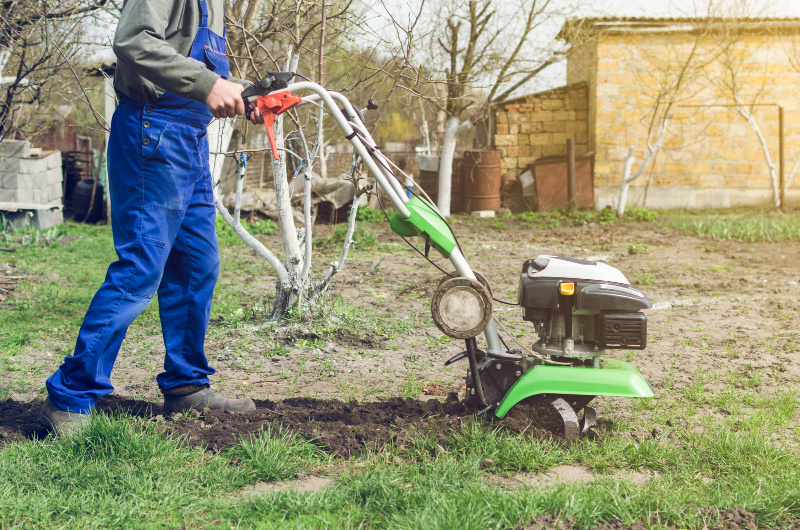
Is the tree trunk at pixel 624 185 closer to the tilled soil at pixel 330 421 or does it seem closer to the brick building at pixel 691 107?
the brick building at pixel 691 107

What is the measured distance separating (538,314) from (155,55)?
5.70 ft

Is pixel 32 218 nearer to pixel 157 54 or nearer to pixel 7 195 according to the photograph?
pixel 7 195

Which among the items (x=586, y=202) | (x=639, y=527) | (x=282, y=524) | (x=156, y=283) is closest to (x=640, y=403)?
(x=639, y=527)

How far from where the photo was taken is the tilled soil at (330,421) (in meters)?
2.76

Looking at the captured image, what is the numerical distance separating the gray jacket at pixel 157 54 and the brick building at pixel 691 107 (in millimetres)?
11798

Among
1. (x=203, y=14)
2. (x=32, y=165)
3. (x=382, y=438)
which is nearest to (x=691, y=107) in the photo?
(x=32, y=165)

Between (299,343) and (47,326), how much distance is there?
6.20 feet

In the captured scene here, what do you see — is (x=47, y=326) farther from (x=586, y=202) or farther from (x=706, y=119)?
(x=706, y=119)

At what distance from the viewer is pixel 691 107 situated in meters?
13.7

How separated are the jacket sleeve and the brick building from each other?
11.9 meters

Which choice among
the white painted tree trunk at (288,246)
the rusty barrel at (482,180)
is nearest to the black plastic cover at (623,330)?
the white painted tree trunk at (288,246)

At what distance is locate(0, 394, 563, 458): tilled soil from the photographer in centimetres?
276

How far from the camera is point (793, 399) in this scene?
3348 mm

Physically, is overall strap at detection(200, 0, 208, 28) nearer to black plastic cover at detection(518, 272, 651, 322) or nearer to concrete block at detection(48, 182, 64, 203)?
black plastic cover at detection(518, 272, 651, 322)
